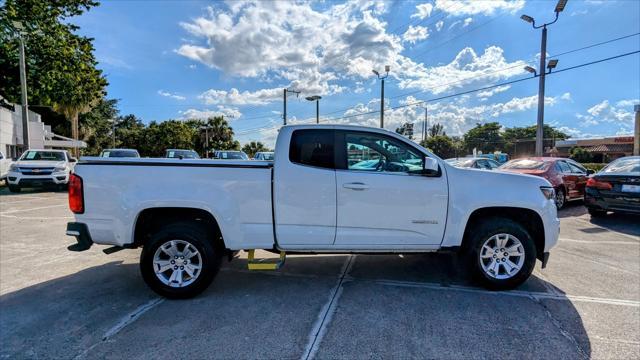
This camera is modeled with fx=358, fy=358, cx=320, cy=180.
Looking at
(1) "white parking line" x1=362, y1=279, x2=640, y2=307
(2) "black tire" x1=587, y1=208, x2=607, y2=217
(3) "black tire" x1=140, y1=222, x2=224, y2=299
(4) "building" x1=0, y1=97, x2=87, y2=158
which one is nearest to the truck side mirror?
(1) "white parking line" x1=362, y1=279, x2=640, y2=307

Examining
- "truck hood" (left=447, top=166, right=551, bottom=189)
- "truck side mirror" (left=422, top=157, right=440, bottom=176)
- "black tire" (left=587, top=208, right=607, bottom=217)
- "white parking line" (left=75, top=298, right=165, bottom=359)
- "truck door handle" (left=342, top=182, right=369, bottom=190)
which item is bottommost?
"white parking line" (left=75, top=298, right=165, bottom=359)

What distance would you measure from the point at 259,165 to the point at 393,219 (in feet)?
5.27

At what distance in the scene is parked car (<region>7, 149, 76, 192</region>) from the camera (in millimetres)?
12922

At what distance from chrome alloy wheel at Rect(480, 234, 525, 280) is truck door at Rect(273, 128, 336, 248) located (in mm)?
1797

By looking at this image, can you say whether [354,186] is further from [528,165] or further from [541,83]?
[541,83]

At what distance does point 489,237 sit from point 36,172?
50.3ft

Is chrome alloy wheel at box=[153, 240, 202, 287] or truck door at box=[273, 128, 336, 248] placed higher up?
truck door at box=[273, 128, 336, 248]

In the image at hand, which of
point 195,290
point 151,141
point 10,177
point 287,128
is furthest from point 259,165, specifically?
point 151,141

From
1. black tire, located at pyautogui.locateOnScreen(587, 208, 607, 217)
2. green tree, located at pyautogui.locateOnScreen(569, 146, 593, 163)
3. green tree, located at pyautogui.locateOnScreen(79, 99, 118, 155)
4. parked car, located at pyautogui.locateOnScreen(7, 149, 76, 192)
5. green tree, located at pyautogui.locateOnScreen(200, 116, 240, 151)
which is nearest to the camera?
black tire, located at pyautogui.locateOnScreen(587, 208, 607, 217)

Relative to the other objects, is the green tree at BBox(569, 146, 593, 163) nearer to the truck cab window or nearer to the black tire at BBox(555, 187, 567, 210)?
the black tire at BBox(555, 187, 567, 210)

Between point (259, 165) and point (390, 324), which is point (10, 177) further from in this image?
point (390, 324)

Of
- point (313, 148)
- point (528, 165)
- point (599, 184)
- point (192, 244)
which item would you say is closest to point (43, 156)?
point (192, 244)

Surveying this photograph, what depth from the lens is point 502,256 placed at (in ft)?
13.6

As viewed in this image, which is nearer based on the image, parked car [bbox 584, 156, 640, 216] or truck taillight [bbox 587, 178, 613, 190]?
parked car [bbox 584, 156, 640, 216]
